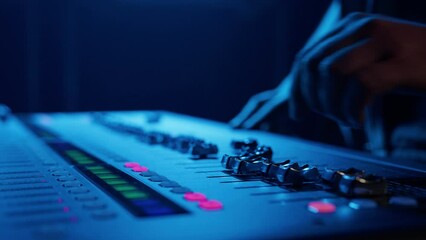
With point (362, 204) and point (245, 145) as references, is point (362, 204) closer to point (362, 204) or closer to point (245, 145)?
point (362, 204)

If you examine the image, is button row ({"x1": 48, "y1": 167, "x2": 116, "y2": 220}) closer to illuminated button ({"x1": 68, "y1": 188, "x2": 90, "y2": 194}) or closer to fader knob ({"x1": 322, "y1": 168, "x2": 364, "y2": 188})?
illuminated button ({"x1": 68, "y1": 188, "x2": 90, "y2": 194})

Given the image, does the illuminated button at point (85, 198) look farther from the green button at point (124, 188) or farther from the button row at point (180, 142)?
the button row at point (180, 142)

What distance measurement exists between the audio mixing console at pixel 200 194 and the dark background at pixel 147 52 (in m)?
1.68

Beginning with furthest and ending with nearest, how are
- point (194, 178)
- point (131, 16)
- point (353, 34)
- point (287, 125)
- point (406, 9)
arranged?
1. point (131, 16)
2. point (287, 125)
3. point (406, 9)
4. point (353, 34)
5. point (194, 178)

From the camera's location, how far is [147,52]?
270 cm

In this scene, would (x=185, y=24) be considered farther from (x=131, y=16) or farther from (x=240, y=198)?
(x=240, y=198)

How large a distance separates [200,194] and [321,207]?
0.12 meters

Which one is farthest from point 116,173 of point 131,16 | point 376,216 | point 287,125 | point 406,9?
point 131,16

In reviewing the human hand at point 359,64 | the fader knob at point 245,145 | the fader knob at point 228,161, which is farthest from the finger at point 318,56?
the fader knob at point 228,161

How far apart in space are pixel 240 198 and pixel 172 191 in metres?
0.07

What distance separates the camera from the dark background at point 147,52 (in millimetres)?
2520

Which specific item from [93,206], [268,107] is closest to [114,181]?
[93,206]

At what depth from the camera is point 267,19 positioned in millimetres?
2738

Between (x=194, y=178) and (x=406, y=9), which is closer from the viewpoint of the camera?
(x=194, y=178)
